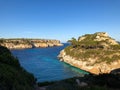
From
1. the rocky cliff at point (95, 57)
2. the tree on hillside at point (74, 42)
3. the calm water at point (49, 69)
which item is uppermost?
the tree on hillside at point (74, 42)

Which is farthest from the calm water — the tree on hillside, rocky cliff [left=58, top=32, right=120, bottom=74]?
the tree on hillside

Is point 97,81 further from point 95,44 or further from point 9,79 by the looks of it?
point 95,44

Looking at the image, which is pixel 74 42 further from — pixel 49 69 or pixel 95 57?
pixel 49 69

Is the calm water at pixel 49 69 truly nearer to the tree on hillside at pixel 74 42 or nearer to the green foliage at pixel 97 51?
the green foliage at pixel 97 51

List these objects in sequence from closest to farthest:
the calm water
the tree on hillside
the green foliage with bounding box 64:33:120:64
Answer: the calm water < the green foliage with bounding box 64:33:120:64 < the tree on hillside

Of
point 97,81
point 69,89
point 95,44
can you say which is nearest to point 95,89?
point 69,89

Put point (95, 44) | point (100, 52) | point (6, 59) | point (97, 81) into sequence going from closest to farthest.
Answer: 1. point (97, 81)
2. point (6, 59)
3. point (100, 52)
4. point (95, 44)

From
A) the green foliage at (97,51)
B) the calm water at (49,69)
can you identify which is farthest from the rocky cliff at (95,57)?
the calm water at (49,69)

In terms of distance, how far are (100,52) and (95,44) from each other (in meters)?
11.1

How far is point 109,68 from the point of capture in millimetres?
56844

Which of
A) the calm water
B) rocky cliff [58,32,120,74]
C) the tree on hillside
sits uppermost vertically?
the tree on hillside

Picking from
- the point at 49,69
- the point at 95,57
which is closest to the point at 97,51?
the point at 95,57

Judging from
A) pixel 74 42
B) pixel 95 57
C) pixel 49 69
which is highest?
pixel 74 42

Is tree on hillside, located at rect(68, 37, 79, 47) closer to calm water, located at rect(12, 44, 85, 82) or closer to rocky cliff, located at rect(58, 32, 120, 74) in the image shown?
rocky cliff, located at rect(58, 32, 120, 74)
